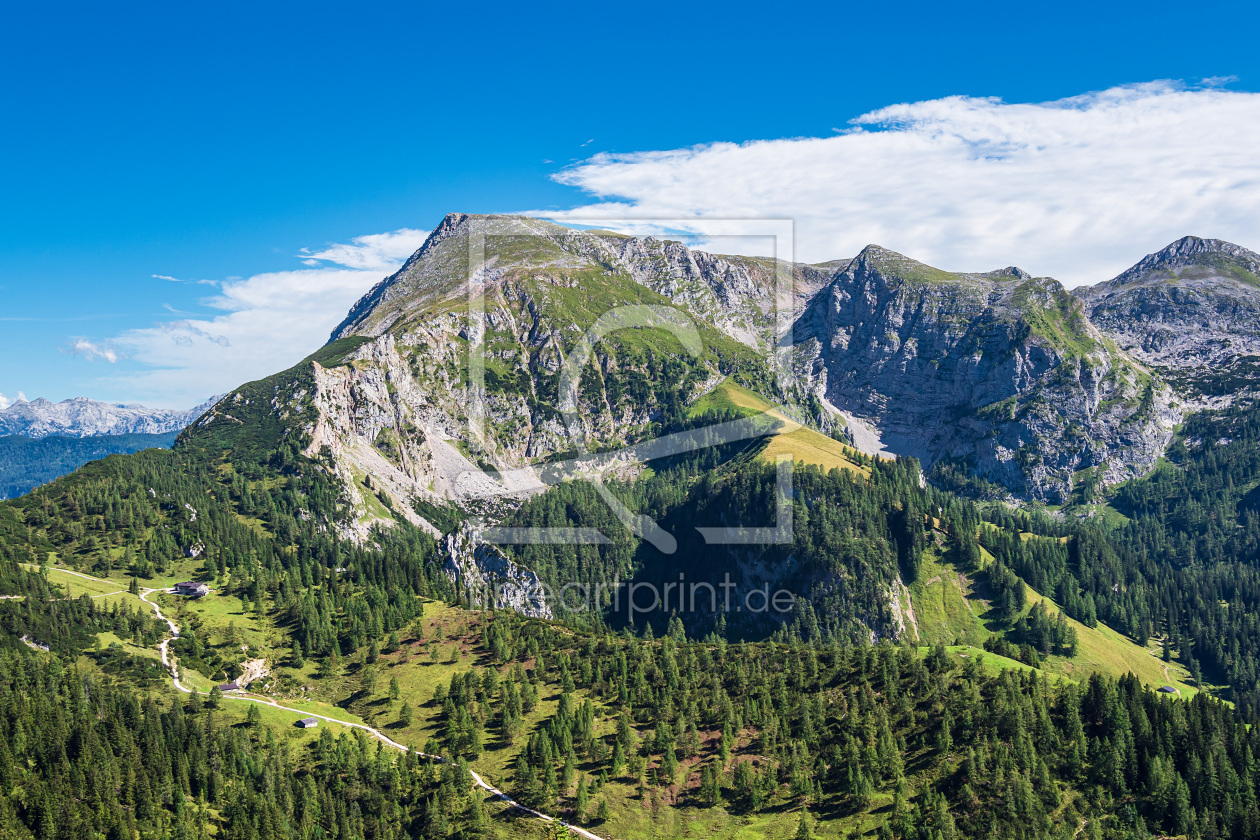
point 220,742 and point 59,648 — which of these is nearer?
point 220,742

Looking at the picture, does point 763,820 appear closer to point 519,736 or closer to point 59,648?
point 519,736

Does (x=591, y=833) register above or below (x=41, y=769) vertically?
below

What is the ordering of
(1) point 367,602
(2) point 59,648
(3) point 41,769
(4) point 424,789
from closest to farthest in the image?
1. (3) point 41,769
2. (4) point 424,789
3. (2) point 59,648
4. (1) point 367,602

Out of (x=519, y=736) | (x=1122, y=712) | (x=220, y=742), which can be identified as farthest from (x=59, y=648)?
(x=1122, y=712)

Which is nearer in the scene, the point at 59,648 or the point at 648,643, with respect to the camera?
the point at 59,648

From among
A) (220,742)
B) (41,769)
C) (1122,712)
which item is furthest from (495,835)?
(1122,712)

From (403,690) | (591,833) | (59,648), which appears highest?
(59,648)

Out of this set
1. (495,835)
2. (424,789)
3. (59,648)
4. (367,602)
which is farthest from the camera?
(367,602)

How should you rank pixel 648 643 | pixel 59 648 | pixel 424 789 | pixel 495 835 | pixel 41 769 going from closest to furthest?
pixel 41 769
pixel 495 835
pixel 424 789
pixel 59 648
pixel 648 643

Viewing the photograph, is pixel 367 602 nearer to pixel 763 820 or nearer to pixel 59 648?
pixel 59 648
